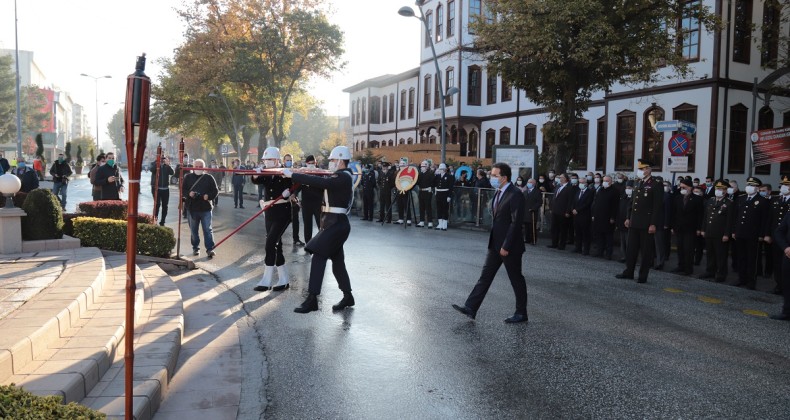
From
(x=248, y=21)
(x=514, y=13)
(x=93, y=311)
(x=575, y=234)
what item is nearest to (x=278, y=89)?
(x=248, y=21)

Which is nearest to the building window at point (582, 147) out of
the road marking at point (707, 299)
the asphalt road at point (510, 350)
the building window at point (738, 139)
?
the building window at point (738, 139)

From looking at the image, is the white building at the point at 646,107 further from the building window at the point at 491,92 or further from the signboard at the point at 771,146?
the signboard at the point at 771,146

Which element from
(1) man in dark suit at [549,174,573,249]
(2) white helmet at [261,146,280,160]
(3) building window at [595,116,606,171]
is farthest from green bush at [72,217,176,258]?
(3) building window at [595,116,606,171]

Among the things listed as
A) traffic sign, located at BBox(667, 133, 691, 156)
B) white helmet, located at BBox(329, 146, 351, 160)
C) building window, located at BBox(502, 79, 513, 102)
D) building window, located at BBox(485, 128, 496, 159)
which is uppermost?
building window, located at BBox(502, 79, 513, 102)

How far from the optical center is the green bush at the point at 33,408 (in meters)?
2.84

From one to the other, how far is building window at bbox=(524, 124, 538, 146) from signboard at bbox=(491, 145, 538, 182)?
1381 cm

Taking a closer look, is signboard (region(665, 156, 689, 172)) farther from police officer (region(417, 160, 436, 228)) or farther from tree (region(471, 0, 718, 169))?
police officer (region(417, 160, 436, 228))

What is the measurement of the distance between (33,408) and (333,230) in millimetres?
4999

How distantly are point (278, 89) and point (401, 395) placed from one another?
33972mm

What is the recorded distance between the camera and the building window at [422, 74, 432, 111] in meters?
42.0

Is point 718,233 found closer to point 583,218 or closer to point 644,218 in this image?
point 644,218

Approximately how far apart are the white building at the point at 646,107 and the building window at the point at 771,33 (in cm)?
7

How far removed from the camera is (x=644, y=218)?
430 inches

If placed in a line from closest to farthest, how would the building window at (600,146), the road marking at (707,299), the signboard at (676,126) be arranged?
the road marking at (707,299) < the signboard at (676,126) < the building window at (600,146)
